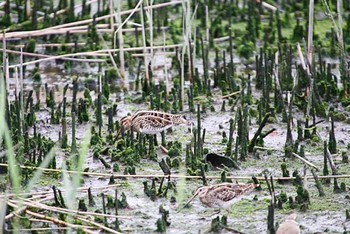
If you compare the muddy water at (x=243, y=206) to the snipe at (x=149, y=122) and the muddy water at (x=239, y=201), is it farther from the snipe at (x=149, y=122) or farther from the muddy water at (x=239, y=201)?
the snipe at (x=149, y=122)

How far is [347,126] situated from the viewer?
359 inches

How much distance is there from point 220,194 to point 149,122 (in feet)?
5.34

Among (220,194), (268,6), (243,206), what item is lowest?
(243,206)

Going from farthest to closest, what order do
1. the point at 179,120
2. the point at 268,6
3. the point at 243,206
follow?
the point at 268,6 → the point at 179,120 → the point at 243,206

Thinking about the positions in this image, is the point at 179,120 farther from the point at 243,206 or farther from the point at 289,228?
the point at 289,228

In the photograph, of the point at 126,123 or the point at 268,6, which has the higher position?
the point at 268,6

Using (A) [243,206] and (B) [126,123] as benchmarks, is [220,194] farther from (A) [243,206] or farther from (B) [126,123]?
(B) [126,123]

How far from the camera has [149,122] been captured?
27.0ft

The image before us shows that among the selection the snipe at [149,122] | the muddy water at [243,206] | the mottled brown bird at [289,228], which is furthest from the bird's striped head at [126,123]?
the mottled brown bird at [289,228]

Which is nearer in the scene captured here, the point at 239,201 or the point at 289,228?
the point at 289,228

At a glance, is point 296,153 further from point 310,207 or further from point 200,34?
point 200,34

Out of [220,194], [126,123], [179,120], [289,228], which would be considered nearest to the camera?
[289,228]

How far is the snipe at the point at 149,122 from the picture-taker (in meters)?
8.22

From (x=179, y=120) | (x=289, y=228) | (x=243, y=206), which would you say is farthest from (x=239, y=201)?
(x=179, y=120)
